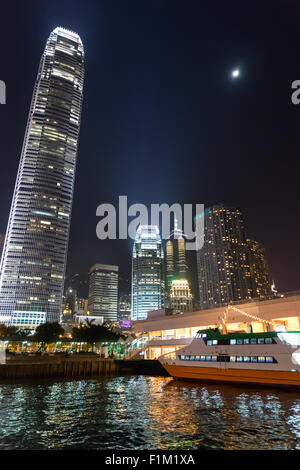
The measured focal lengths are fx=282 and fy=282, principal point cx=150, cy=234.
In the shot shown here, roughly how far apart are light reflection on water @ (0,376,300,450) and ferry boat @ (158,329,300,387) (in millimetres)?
3332

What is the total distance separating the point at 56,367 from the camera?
59562 mm

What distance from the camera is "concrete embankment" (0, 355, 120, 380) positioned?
5366 centimetres

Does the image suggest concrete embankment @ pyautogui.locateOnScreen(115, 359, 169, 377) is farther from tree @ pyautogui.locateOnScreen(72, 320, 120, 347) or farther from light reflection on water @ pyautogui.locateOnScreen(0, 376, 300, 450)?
light reflection on water @ pyautogui.locateOnScreen(0, 376, 300, 450)

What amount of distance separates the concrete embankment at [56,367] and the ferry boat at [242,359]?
25951mm

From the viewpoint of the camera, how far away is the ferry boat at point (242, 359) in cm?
3466

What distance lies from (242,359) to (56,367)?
132 feet

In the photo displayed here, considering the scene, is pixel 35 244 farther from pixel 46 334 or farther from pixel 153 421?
pixel 153 421

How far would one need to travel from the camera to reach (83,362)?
2532 inches

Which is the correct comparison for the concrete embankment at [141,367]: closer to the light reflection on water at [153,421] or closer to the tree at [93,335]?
the tree at [93,335]

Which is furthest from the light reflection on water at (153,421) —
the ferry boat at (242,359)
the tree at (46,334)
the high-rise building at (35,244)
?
the high-rise building at (35,244)

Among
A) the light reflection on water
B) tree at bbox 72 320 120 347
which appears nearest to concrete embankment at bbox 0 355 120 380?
tree at bbox 72 320 120 347
